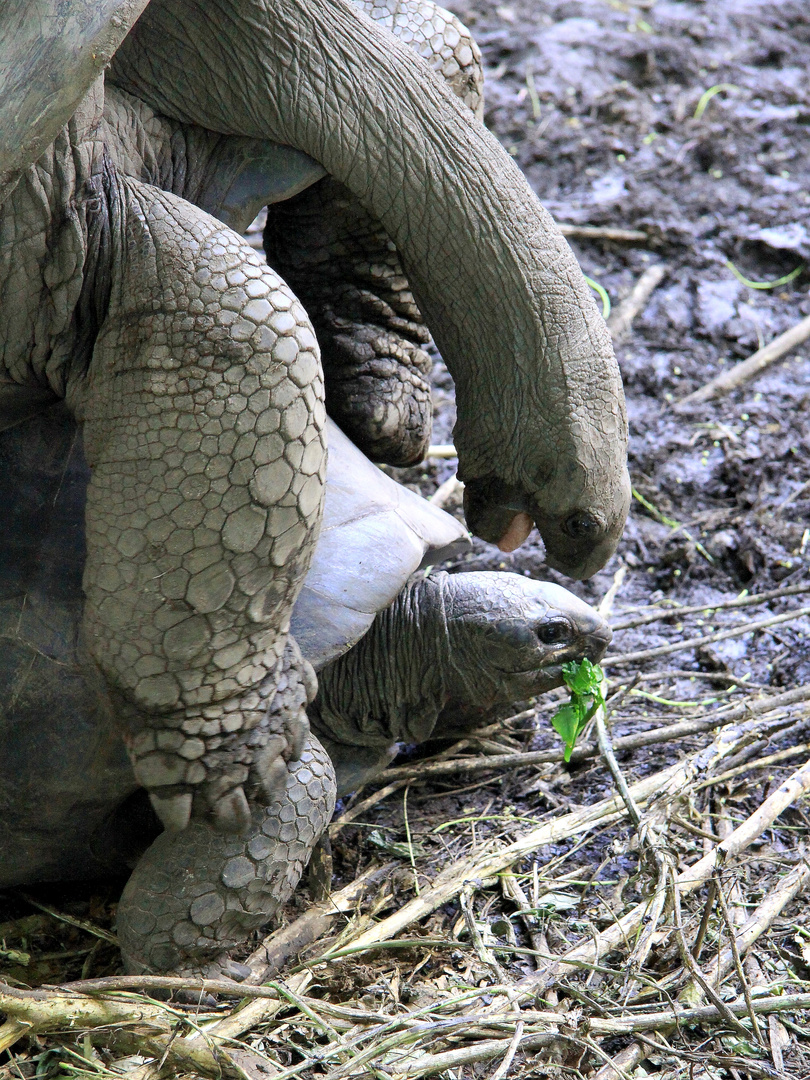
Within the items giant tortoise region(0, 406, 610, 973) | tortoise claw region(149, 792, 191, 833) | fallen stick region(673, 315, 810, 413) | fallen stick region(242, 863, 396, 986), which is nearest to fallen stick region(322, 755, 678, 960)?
fallen stick region(242, 863, 396, 986)

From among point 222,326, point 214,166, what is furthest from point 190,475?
point 214,166

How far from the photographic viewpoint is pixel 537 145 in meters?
5.86

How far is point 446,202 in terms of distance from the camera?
2223mm

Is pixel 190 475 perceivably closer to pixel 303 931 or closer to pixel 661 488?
pixel 303 931

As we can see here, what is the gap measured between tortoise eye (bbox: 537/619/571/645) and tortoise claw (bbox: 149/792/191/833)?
113 centimetres

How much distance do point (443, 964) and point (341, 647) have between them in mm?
704

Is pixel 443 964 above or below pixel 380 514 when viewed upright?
below

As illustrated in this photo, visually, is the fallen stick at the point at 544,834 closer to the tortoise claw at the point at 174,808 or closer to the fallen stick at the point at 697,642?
the fallen stick at the point at 697,642

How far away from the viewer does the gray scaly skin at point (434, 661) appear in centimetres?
287

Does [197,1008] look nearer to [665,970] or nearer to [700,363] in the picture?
[665,970]

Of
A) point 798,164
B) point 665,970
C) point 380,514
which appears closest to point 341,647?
point 380,514

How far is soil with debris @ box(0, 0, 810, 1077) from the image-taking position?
8.13ft

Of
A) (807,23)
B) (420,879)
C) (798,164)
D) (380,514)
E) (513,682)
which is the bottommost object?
(420,879)

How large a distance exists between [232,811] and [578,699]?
1.10 m
